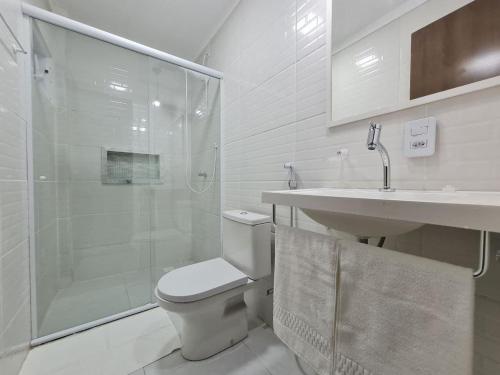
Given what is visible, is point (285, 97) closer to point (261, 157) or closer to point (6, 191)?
point (261, 157)

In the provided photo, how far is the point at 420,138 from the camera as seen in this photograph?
725 millimetres

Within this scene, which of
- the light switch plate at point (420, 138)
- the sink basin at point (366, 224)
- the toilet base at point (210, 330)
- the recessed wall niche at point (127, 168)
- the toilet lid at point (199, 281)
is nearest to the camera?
the sink basin at point (366, 224)

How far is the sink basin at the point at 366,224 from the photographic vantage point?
0.57 meters

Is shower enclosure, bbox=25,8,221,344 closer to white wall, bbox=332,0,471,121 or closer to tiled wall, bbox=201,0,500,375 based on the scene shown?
tiled wall, bbox=201,0,500,375

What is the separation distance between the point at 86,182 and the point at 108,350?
1.22m

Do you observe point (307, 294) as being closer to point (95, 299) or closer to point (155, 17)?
point (95, 299)

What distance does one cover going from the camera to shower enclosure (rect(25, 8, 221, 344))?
1357 millimetres

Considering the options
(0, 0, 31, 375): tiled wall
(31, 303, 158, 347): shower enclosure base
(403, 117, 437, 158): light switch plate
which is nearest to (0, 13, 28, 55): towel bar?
(0, 0, 31, 375): tiled wall

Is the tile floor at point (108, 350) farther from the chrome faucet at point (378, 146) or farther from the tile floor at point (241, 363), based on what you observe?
the chrome faucet at point (378, 146)

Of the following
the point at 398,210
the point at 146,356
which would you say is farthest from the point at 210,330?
the point at 398,210

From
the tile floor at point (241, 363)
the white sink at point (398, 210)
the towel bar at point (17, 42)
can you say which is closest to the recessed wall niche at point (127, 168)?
the towel bar at point (17, 42)

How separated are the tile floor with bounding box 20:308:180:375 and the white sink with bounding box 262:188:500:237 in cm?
112

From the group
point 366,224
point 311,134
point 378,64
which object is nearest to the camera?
point 366,224

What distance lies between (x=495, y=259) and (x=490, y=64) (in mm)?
556
